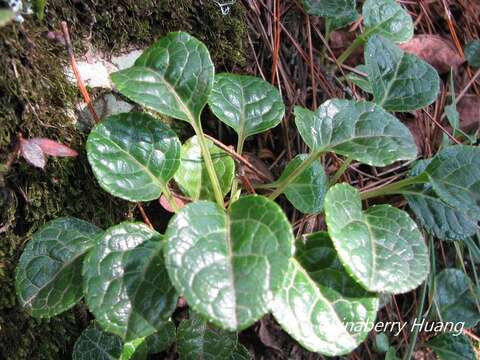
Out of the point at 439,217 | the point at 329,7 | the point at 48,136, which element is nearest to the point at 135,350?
the point at 48,136

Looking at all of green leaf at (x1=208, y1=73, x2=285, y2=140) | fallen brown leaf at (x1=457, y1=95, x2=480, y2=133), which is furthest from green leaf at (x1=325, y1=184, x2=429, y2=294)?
fallen brown leaf at (x1=457, y1=95, x2=480, y2=133)

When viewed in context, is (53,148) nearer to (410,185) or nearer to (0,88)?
(0,88)

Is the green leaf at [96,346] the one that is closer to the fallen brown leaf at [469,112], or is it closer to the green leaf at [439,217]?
the green leaf at [439,217]

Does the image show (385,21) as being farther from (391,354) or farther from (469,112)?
(391,354)

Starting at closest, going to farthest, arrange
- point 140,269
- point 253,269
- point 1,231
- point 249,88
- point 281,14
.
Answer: point 253,269 < point 140,269 < point 1,231 < point 249,88 < point 281,14

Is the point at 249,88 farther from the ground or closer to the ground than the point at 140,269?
A: farther from the ground

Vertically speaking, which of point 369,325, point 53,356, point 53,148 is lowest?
point 53,356

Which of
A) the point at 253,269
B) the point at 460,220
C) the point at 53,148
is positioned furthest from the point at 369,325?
the point at 53,148
